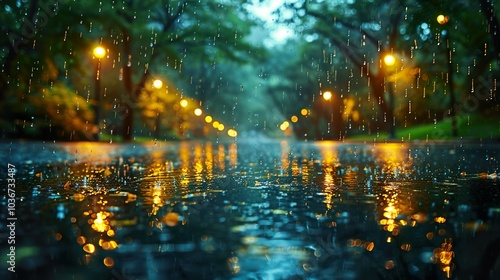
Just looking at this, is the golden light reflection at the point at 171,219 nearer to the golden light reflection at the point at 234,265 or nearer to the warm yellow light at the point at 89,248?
the warm yellow light at the point at 89,248

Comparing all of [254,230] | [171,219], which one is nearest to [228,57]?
[171,219]

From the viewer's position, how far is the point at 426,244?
14.8ft

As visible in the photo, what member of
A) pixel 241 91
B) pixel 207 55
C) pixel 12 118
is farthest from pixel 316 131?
pixel 12 118

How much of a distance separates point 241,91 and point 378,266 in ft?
271

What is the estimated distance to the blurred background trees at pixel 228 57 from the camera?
2603 cm

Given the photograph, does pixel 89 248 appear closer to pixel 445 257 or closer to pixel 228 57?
pixel 445 257

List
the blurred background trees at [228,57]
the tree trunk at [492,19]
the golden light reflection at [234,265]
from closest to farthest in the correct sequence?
the golden light reflection at [234,265] < the tree trunk at [492,19] < the blurred background trees at [228,57]

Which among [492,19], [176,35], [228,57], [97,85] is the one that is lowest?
[97,85]

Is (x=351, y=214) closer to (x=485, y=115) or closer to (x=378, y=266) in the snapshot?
(x=378, y=266)

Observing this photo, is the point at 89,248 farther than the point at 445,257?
Yes

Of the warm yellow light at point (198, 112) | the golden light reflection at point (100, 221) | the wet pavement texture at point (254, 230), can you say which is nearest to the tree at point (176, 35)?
the wet pavement texture at point (254, 230)

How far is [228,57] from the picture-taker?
138ft

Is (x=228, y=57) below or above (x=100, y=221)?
above

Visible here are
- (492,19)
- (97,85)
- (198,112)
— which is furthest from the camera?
(198,112)
